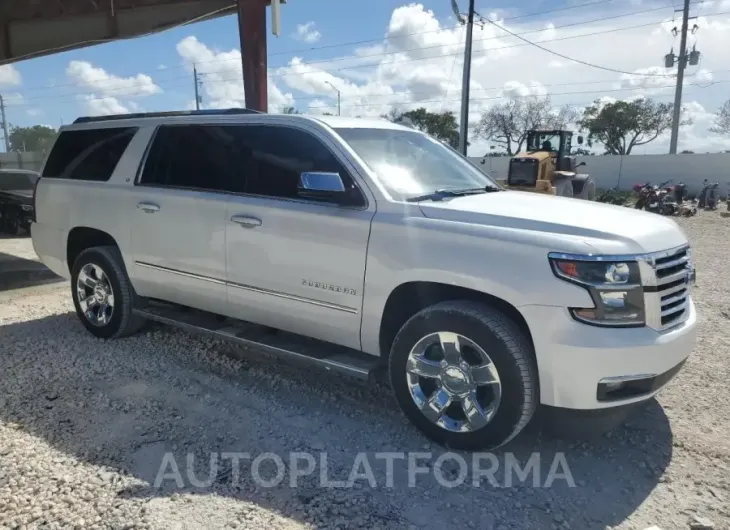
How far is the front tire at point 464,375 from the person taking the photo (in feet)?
10.7

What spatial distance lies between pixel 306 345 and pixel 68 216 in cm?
307

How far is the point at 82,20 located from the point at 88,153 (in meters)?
11.0

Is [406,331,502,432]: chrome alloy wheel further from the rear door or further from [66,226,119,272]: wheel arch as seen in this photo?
[66,226,119,272]: wheel arch

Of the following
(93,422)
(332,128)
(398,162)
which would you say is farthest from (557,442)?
(93,422)

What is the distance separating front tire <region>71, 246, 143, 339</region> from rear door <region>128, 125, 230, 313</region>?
0.24 m

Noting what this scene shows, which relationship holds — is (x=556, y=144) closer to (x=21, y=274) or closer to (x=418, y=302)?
(x=21, y=274)

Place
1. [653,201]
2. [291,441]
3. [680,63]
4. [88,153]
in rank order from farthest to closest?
[680,63] < [653,201] < [88,153] < [291,441]

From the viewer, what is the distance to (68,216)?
5.75 m

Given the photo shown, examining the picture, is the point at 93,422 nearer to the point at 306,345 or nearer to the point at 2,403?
the point at 2,403

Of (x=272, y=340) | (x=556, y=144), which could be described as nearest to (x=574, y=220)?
(x=272, y=340)

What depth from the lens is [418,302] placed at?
3.78 meters

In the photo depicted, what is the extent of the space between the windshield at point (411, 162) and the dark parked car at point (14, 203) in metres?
12.2

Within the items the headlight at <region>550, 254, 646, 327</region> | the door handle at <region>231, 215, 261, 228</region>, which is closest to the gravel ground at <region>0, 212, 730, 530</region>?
the headlight at <region>550, 254, 646, 327</region>

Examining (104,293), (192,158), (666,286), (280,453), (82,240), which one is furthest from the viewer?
(82,240)
